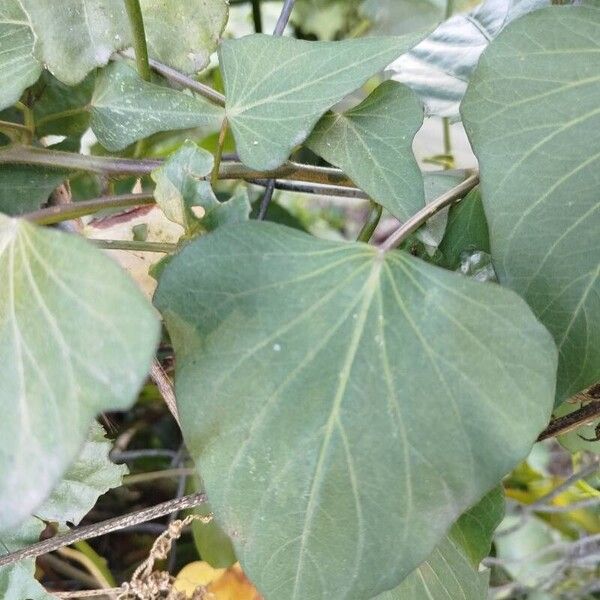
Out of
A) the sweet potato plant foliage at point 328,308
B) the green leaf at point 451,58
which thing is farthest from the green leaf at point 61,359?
the green leaf at point 451,58

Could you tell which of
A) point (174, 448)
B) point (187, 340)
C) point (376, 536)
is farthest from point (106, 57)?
point (174, 448)

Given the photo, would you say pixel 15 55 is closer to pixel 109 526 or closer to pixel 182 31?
pixel 182 31

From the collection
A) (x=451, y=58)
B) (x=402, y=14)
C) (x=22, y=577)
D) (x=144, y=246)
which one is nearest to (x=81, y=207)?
(x=144, y=246)

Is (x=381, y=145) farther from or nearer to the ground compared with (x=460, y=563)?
farther from the ground

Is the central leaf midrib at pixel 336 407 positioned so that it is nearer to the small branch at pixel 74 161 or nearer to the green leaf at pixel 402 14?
the small branch at pixel 74 161

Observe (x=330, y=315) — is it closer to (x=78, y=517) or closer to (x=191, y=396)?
(x=191, y=396)
